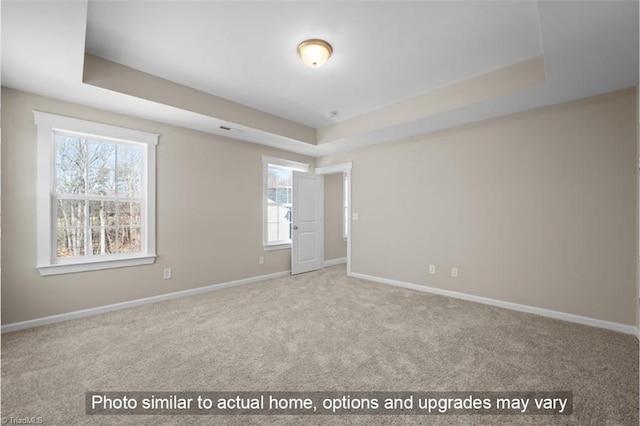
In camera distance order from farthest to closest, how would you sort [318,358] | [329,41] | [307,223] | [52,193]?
[307,223]
[52,193]
[329,41]
[318,358]

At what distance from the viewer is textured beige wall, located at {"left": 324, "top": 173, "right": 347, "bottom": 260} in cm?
617

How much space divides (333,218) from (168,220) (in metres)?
3.49

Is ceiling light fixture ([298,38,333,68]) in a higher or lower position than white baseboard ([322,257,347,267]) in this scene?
higher

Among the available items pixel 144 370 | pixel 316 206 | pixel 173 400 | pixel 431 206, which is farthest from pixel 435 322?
pixel 316 206

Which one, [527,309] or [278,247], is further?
[278,247]

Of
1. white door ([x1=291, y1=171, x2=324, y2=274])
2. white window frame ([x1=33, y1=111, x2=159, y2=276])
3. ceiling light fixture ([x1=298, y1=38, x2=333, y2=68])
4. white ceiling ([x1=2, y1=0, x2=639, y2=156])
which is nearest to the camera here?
white ceiling ([x1=2, y1=0, x2=639, y2=156])

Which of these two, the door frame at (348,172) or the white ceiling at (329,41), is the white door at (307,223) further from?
the white ceiling at (329,41)

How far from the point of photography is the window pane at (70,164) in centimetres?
307

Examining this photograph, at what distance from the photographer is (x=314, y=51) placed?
8.14ft

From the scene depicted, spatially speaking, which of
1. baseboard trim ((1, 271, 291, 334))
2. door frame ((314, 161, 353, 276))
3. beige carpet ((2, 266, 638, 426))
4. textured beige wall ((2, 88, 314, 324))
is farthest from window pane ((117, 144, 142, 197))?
door frame ((314, 161, 353, 276))

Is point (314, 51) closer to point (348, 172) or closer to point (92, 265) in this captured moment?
point (348, 172)

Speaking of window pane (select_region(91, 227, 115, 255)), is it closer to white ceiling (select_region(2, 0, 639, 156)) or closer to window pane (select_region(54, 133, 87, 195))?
window pane (select_region(54, 133, 87, 195))

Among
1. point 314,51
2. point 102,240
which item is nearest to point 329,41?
point 314,51

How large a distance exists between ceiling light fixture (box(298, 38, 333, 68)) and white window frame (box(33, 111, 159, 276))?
238cm
